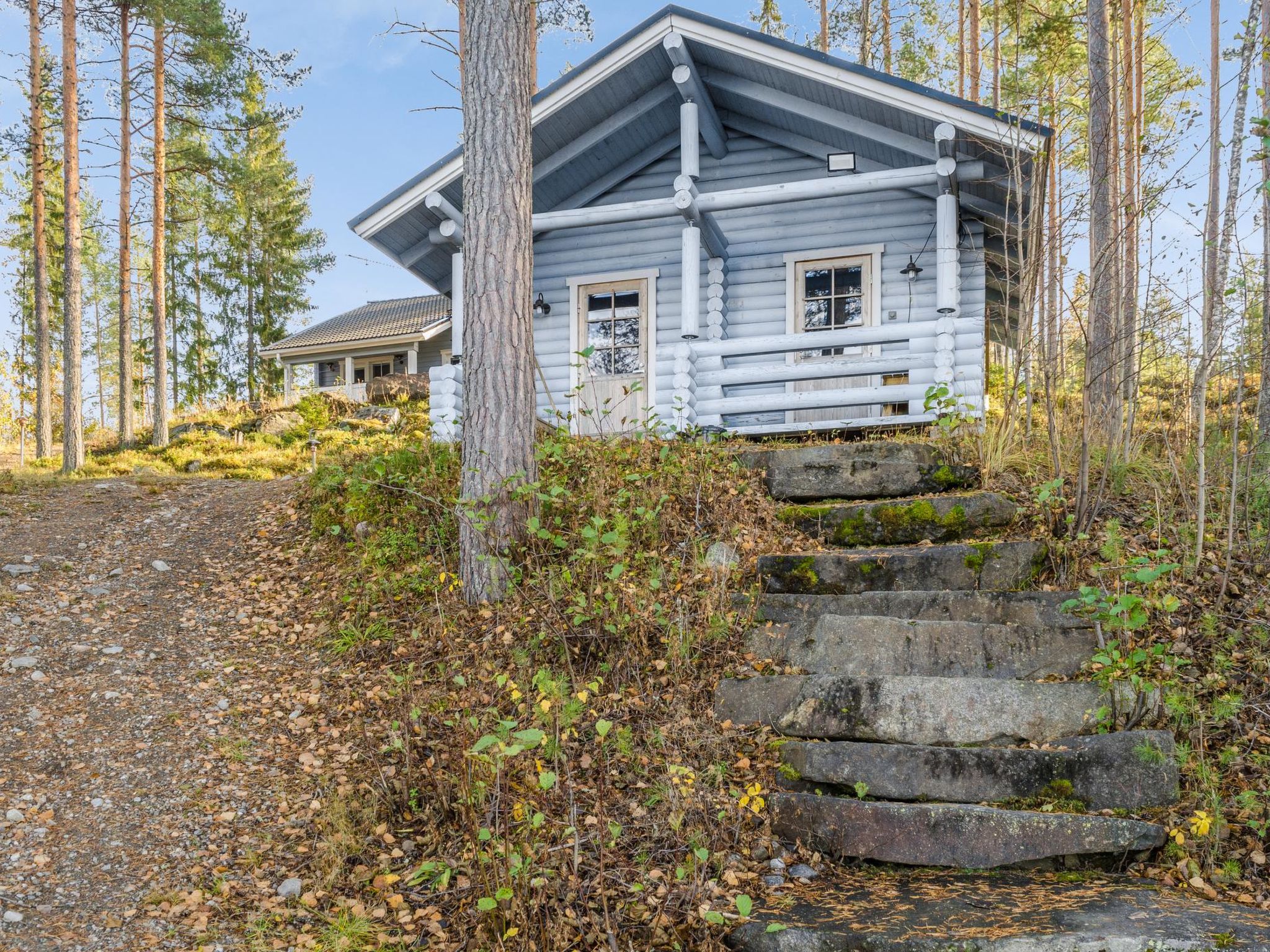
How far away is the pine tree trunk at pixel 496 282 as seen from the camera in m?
5.18

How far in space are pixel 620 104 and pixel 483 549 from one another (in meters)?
6.87

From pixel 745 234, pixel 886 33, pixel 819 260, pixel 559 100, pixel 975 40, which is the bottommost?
pixel 819 260

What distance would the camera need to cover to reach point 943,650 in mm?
4098

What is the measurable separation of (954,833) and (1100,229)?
22.6ft

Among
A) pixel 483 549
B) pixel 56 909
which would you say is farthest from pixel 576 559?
pixel 56 909

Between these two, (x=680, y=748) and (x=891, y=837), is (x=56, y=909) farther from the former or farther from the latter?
(x=891, y=837)

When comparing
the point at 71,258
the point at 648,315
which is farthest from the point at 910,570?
the point at 71,258

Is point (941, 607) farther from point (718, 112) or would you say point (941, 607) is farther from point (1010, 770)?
point (718, 112)

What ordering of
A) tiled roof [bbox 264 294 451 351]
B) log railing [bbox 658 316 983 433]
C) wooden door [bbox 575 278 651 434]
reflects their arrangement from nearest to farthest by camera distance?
log railing [bbox 658 316 983 433] < wooden door [bbox 575 278 651 434] < tiled roof [bbox 264 294 451 351]

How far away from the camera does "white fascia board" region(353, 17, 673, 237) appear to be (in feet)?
29.7

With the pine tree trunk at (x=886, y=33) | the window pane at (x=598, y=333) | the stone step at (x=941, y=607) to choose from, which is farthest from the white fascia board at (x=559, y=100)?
the pine tree trunk at (x=886, y=33)

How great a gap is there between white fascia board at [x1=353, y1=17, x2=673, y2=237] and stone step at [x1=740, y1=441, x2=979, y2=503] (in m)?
5.22

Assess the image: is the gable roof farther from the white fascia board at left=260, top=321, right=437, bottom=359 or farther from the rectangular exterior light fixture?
the white fascia board at left=260, top=321, right=437, bottom=359

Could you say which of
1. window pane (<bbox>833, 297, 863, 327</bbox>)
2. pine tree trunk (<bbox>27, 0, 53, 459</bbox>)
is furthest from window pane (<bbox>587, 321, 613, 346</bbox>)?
pine tree trunk (<bbox>27, 0, 53, 459</bbox>)
